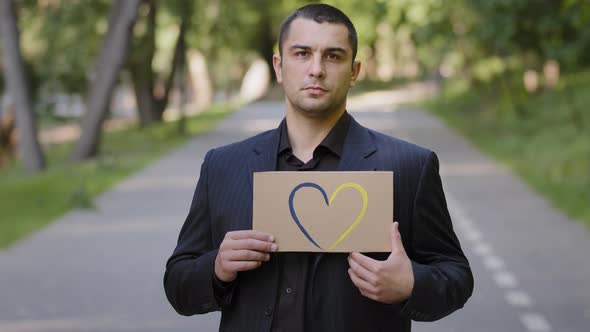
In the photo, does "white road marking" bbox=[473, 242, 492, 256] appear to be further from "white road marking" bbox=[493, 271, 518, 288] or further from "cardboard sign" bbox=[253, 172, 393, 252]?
"cardboard sign" bbox=[253, 172, 393, 252]

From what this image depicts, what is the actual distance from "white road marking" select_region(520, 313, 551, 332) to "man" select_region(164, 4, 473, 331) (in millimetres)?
6349

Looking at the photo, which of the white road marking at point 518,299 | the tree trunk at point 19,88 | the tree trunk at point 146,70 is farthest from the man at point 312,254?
the tree trunk at point 146,70

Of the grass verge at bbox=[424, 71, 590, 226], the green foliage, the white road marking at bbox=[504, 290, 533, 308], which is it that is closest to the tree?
the green foliage

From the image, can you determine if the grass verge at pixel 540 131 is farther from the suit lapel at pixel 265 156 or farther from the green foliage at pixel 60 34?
the suit lapel at pixel 265 156

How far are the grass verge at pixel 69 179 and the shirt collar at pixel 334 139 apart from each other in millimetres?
12582

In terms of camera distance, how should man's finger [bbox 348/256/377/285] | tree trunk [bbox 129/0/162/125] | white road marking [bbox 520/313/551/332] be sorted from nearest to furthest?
man's finger [bbox 348/256/377/285]
white road marking [bbox 520/313/551/332]
tree trunk [bbox 129/0/162/125]

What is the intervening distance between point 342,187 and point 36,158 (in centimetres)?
2426

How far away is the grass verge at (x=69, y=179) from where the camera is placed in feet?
62.9

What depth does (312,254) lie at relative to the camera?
3.83 metres

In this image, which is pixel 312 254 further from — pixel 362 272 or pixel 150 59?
pixel 150 59

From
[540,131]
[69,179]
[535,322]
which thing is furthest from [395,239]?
[540,131]

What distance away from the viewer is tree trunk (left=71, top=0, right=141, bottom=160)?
28047mm

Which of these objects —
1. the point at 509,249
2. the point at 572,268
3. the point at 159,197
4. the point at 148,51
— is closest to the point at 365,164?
the point at 572,268

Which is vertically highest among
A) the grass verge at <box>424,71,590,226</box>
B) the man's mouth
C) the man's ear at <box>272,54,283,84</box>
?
the man's ear at <box>272,54,283,84</box>
